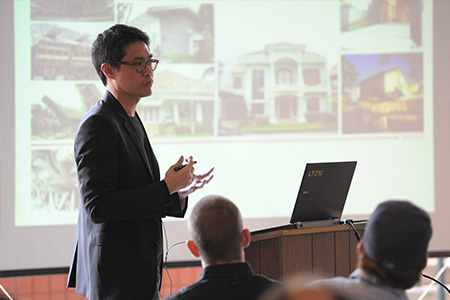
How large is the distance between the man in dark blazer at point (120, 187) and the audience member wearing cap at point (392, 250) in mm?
866

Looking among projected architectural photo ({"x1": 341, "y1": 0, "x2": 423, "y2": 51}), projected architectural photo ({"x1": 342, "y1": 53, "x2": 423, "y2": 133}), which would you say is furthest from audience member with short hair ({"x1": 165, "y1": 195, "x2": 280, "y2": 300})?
Answer: projected architectural photo ({"x1": 341, "y1": 0, "x2": 423, "y2": 51})

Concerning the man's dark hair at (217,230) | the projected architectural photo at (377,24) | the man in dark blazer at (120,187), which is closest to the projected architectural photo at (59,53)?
the man in dark blazer at (120,187)

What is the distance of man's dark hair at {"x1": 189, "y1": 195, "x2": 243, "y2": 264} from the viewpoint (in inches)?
54.9

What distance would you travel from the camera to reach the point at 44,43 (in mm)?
3398

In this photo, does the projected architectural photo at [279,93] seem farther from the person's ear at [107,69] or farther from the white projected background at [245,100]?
the person's ear at [107,69]

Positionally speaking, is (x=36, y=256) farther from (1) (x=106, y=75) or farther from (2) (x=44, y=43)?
(1) (x=106, y=75)

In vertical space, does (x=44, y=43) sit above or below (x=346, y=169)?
above

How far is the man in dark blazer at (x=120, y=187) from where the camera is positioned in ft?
5.98

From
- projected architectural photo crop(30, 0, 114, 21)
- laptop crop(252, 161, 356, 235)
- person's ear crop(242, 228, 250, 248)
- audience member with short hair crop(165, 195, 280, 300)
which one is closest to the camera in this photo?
audience member with short hair crop(165, 195, 280, 300)

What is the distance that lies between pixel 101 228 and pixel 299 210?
28.7 inches

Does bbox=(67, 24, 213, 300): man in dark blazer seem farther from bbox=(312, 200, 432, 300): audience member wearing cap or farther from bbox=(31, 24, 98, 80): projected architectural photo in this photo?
bbox=(31, 24, 98, 80): projected architectural photo

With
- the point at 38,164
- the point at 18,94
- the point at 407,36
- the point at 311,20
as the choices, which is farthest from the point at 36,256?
the point at 407,36

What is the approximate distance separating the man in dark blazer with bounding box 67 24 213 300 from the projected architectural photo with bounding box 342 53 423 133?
1841mm

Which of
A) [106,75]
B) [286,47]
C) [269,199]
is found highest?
[286,47]
